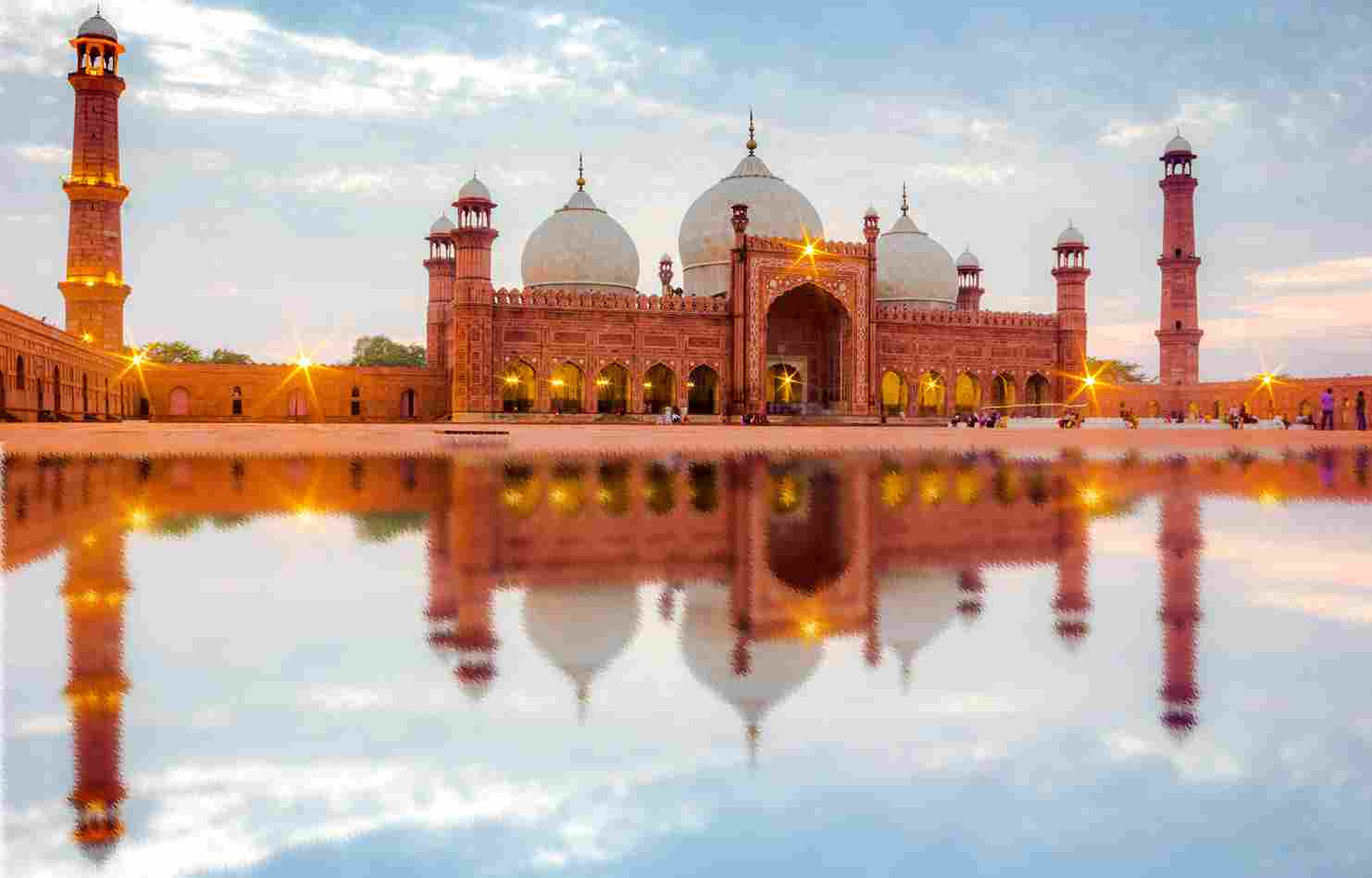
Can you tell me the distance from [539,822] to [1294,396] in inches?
1684

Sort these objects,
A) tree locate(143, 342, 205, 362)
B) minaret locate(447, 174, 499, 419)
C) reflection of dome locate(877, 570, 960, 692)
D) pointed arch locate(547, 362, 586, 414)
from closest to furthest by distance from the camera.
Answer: reflection of dome locate(877, 570, 960, 692) → minaret locate(447, 174, 499, 419) → pointed arch locate(547, 362, 586, 414) → tree locate(143, 342, 205, 362)

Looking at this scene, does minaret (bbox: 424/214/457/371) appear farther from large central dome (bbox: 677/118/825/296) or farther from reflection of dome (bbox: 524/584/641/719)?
reflection of dome (bbox: 524/584/641/719)

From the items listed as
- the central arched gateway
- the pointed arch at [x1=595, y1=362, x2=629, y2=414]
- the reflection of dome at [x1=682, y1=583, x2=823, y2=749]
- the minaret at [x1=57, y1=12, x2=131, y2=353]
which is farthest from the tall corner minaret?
the minaret at [x1=57, y1=12, x2=131, y2=353]

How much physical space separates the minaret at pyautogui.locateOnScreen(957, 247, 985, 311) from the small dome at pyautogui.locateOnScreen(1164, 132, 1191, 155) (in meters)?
9.21

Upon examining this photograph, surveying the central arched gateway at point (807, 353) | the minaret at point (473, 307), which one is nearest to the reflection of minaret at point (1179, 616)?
the minaret at point (473, 307)

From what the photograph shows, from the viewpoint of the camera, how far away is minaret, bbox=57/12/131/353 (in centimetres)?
2930

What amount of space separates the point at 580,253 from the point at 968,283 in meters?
17.2

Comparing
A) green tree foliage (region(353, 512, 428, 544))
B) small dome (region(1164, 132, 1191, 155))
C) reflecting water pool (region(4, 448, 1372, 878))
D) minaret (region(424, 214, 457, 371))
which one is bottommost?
reflecting water pool (region(4, 448, 1372, 878))

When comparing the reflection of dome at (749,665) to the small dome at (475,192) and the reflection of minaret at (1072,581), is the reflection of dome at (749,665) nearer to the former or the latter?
the reflection of minaret at (1072,581)

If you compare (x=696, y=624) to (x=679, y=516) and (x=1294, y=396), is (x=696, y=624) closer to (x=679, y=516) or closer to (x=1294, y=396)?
(x=679, y=516)

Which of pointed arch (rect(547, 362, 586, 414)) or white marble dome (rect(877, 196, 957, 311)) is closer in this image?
pointed arch (rect(547, 362, 586, 414))

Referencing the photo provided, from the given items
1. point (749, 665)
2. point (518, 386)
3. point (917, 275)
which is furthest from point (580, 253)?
point (749, 665)

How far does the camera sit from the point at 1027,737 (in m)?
1.43

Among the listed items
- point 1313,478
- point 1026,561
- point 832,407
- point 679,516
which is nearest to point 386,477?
point 679,516
